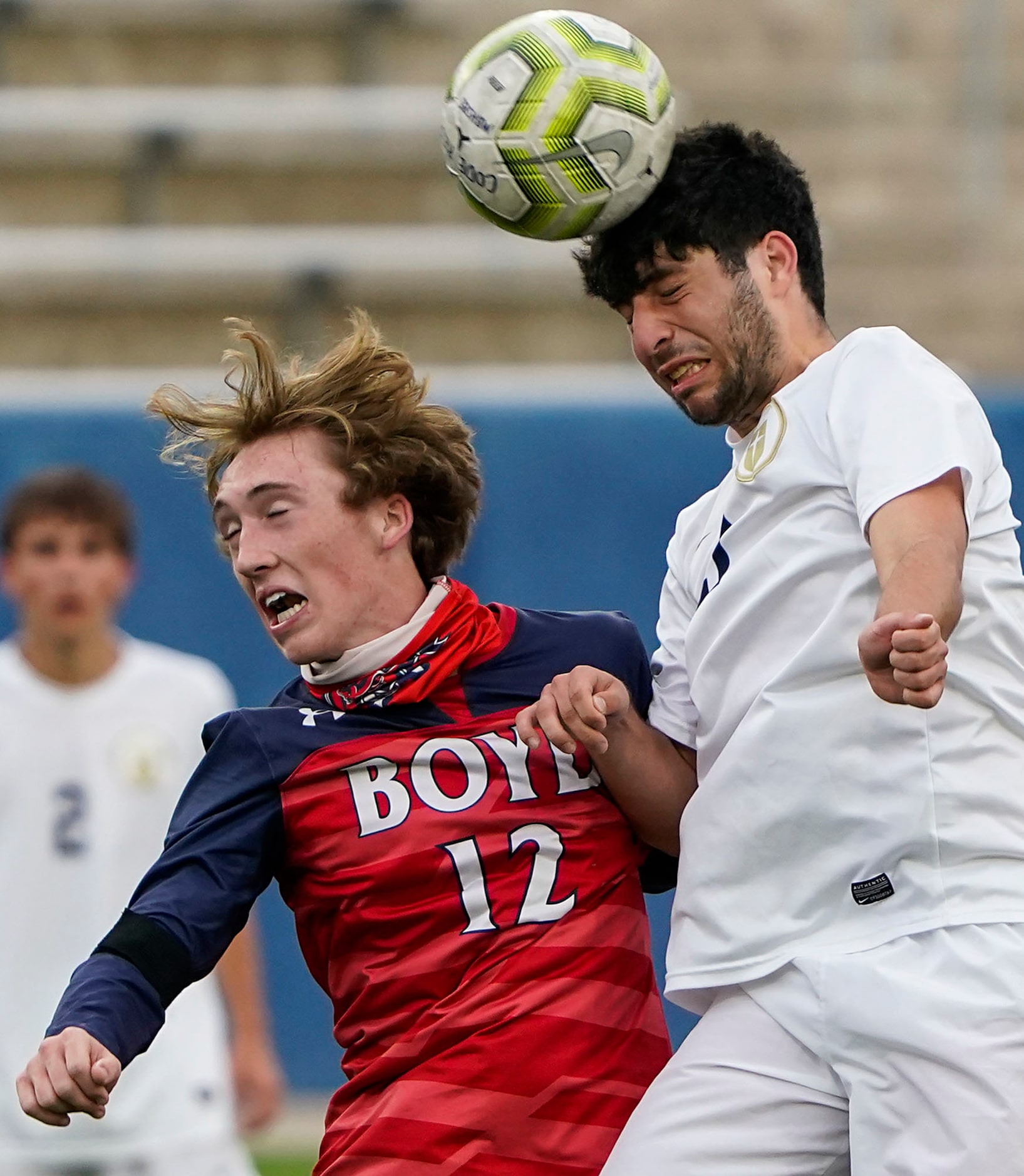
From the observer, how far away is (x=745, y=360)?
3061 millimetres

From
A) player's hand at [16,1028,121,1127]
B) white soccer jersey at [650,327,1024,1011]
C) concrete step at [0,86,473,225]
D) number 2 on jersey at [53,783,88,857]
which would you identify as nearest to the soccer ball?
white soccer jersey at [650,327,1024,1011]

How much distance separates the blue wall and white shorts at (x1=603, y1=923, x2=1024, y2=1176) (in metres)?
4.53

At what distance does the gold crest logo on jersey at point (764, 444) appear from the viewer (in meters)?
2.97

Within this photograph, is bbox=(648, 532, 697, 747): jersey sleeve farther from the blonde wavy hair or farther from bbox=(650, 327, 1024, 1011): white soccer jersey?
the blonde wavy hair

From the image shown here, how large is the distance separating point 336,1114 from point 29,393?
16.6 feet

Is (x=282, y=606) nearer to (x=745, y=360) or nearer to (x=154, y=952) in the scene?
(x=154, y=952)

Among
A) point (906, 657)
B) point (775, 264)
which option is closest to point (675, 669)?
point (775, 264)

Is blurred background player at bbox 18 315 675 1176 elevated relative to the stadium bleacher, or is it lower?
lower

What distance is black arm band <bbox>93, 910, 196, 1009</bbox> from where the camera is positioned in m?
2.86

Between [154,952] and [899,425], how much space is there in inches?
53.2

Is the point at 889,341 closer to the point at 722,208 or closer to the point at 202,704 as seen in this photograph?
the point at 722,208

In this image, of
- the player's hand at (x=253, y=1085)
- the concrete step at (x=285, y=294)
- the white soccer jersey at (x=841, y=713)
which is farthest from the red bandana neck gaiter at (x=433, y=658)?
the concrete step at (x=285, y=294)

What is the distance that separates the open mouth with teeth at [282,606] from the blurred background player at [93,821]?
8.01ft

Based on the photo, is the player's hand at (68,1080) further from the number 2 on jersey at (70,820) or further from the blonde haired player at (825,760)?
the number 2 on jersey at (70,820)
